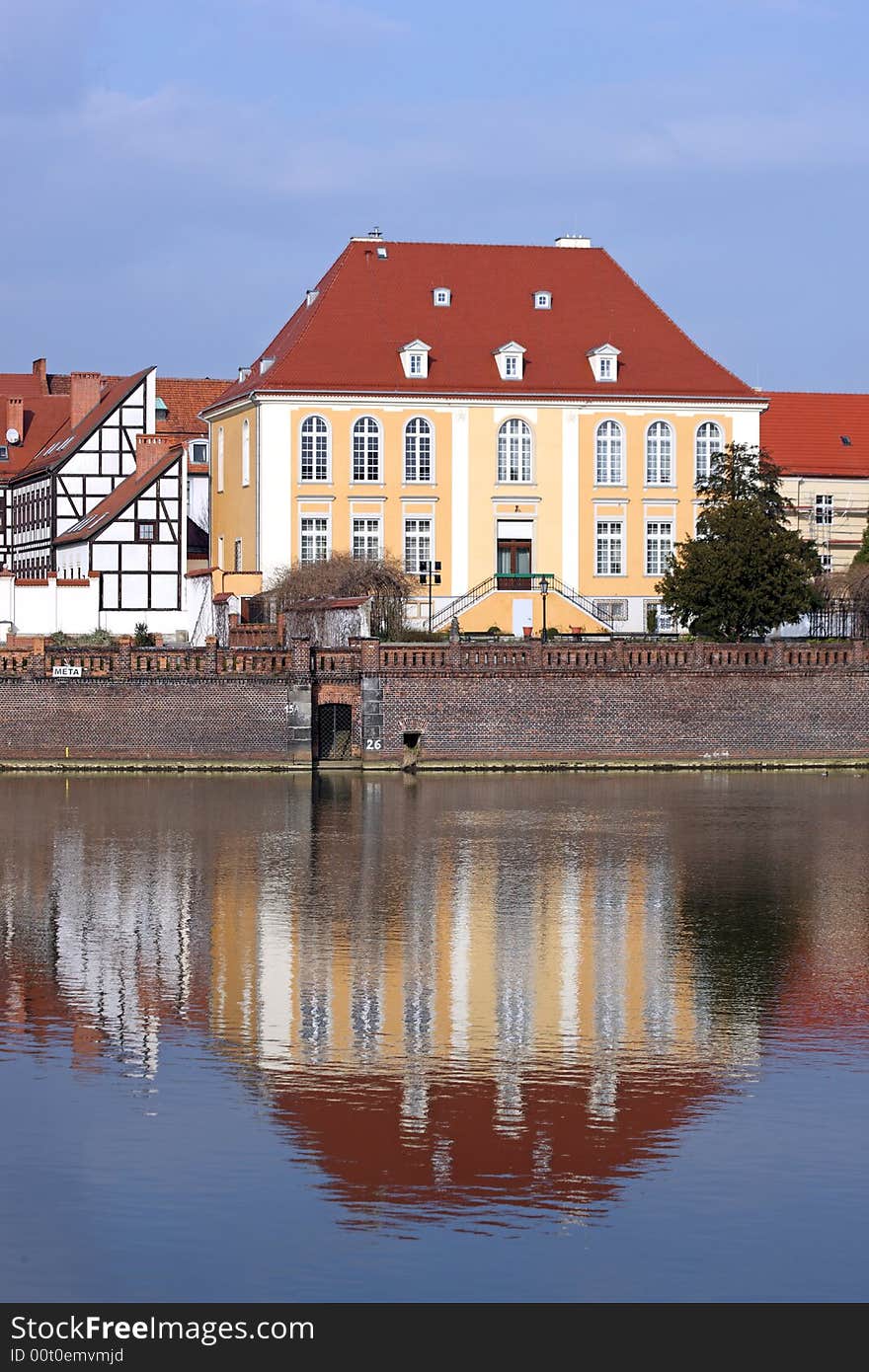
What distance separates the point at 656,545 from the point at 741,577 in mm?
12136

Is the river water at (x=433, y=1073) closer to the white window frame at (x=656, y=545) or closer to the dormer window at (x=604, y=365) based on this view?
the white window frame at (x=656, y=545)

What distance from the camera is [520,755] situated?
5684 centimetres

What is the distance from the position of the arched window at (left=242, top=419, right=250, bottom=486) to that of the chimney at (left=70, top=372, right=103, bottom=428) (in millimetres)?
16574

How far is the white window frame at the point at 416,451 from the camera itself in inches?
2874

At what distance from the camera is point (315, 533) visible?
238 feet

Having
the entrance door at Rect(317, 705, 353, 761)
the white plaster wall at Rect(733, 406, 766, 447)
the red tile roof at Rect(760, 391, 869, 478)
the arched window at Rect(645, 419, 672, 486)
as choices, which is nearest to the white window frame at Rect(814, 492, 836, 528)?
the red tile roof at Rect(760, 391, 869, 478)

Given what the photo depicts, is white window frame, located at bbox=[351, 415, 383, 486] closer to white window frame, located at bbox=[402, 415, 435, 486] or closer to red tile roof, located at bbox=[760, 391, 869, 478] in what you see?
white window frame, located at bbox=[402, 415, 435, 486]

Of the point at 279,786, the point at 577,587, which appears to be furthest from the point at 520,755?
the point at 577,587

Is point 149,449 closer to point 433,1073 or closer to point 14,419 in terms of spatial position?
point 14,419

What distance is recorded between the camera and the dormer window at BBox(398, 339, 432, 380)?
73.0 metres

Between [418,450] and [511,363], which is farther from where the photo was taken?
[511,363]

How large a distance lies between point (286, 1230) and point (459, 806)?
30921 millimetres

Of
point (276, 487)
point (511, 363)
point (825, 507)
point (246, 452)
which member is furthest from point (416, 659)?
point (825, 507)

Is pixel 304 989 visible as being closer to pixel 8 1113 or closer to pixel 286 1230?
pixel 8 1113
